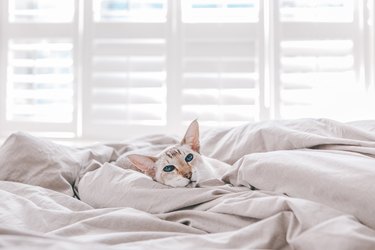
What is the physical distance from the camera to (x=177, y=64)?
2129mm

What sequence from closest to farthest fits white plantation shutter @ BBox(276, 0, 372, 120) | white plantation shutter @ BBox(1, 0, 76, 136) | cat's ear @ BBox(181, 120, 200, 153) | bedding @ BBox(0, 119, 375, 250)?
bedding @ BBox(0, 119, 375, 250) → cat's ear @ BBox(181, 120, 200, 153) → white plantation shutter @ BBox(276, 0, 372, 120) → white plantation shutter @ BBox(1, 0, 76, 136)

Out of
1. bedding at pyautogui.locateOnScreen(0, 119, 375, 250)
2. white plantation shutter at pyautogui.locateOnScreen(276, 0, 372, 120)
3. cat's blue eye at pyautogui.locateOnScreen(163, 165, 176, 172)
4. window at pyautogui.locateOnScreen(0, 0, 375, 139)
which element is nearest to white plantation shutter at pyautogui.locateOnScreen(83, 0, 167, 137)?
window at pyautogui.locateOnScreen(0, 0, 375, 139)

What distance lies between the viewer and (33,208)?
806mm

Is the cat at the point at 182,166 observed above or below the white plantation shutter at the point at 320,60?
below

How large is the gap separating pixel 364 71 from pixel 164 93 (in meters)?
1.02

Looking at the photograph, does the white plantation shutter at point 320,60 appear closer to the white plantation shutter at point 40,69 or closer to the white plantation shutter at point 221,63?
the white plantation shutter at point 221,63

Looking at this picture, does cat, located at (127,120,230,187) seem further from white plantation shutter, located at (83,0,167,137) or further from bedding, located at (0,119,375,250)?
white plantation shutter, located at (83,0,167,137)

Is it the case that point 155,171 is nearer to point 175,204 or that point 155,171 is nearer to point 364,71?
point 175,204

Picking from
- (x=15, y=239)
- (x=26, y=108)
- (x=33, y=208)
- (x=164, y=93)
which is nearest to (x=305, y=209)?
(x=15, y=239)

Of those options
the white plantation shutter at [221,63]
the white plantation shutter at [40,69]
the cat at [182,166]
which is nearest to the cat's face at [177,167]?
the cat at [182,166]

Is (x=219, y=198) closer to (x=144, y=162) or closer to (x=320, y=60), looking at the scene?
(x=144, y=162)

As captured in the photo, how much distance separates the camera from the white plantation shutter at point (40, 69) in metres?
2.18

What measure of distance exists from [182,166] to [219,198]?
17 centimetres

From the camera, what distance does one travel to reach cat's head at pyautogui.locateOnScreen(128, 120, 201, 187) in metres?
0.92
